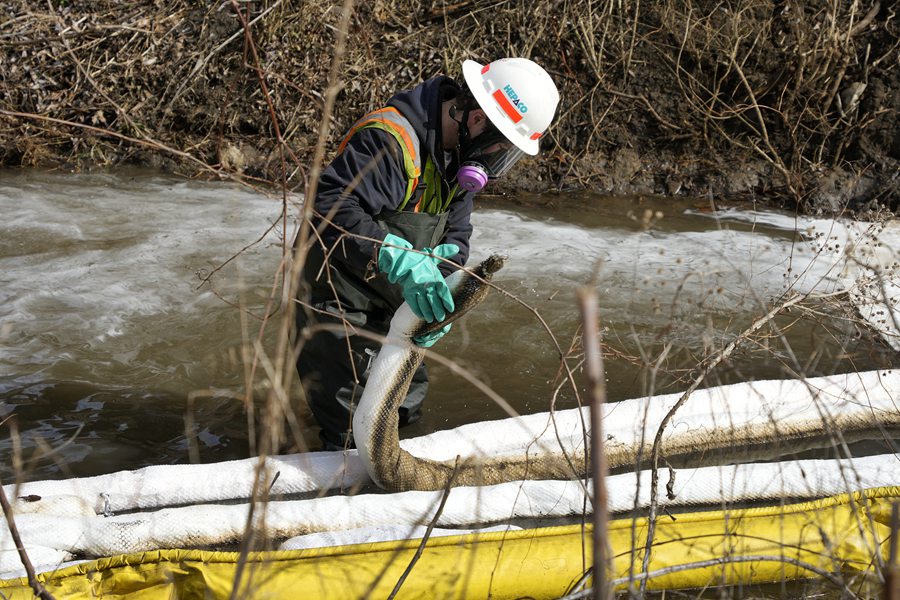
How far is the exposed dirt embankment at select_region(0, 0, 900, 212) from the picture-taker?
7.50m

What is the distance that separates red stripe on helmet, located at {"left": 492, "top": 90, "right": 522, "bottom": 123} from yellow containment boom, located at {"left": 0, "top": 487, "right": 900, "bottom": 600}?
1.46m

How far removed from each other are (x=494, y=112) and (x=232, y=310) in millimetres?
2680

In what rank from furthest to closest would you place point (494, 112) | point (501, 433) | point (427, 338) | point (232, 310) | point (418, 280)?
point (232, 310)
point (501, 433)
point (494, 112)
point (427, 338)
point (418, 280)

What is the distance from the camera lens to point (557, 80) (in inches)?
316

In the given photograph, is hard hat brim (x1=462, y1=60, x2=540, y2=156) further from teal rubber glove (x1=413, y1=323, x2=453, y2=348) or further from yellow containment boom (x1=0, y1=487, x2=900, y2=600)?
yellow containment boom (x1=0, y1=487, x2=900, y2=600)

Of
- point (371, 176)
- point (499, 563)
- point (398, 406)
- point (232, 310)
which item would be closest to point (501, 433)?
point (398, 406)

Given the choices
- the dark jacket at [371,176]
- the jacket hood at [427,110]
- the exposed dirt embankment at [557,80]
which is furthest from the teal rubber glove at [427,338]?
the exposed dirt embankment at [557,80]

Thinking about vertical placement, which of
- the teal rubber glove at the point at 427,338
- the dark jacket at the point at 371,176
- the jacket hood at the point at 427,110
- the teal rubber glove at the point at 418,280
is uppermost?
the jacket hood at the point at 427,110

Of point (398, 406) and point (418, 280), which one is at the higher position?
point (418, 280)

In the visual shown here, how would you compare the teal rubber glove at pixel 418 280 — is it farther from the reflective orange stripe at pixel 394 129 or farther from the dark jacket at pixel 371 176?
the reflective orange stripe at pixel 394 129

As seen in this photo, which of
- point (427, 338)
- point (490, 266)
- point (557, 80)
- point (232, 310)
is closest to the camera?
point (490, 266)

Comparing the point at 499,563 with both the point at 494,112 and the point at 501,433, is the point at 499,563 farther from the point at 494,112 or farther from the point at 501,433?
the point at 494,112

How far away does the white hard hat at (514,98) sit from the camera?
10.4 feet

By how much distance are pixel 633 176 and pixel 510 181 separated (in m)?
1.11
